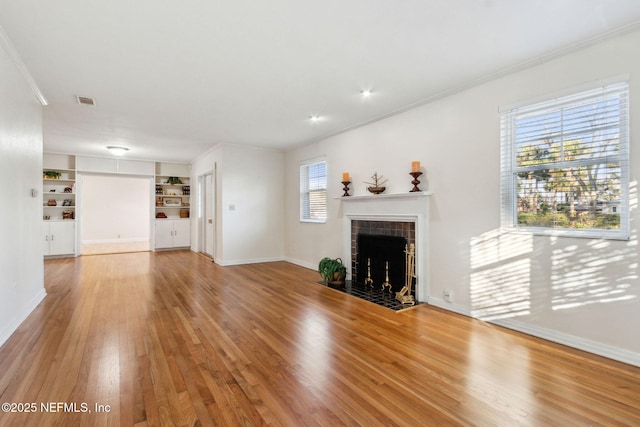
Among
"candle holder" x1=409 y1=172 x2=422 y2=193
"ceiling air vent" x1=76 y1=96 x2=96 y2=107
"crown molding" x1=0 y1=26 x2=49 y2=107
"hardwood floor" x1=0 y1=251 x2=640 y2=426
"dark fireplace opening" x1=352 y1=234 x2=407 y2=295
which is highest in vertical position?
"ceiling air vent" x1=76 y1=96 x2=96 y2=107

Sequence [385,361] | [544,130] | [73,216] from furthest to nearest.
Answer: [73,216] < [544,130] < [385,361]

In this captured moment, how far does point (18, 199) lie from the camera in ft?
9.53

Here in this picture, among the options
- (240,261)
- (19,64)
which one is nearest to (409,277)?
(240,261)

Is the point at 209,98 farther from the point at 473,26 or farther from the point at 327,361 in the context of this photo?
the point at 327,361

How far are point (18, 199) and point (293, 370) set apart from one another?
3.09 meters

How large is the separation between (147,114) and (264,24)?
2.91m

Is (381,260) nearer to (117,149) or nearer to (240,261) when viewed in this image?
(240,261)

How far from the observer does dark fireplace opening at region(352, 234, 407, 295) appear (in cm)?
410

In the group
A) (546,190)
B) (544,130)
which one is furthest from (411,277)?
(544,130)

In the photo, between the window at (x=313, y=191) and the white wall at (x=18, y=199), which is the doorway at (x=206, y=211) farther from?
the white wall at (x=18, y=199)

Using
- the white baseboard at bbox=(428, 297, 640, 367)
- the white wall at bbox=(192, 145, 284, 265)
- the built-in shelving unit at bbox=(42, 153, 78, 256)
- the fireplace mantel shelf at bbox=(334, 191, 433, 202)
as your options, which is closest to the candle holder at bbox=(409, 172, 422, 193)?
the fireplace mantel shelf at bbox=(334, 191, 433, 202)

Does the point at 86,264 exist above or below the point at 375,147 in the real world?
below

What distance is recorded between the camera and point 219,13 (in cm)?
213

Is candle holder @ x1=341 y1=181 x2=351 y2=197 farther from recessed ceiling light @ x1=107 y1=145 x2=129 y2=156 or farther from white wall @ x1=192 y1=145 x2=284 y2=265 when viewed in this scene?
recessed ceiling light @ x1=107 y1=145 x2=129 y2=156
